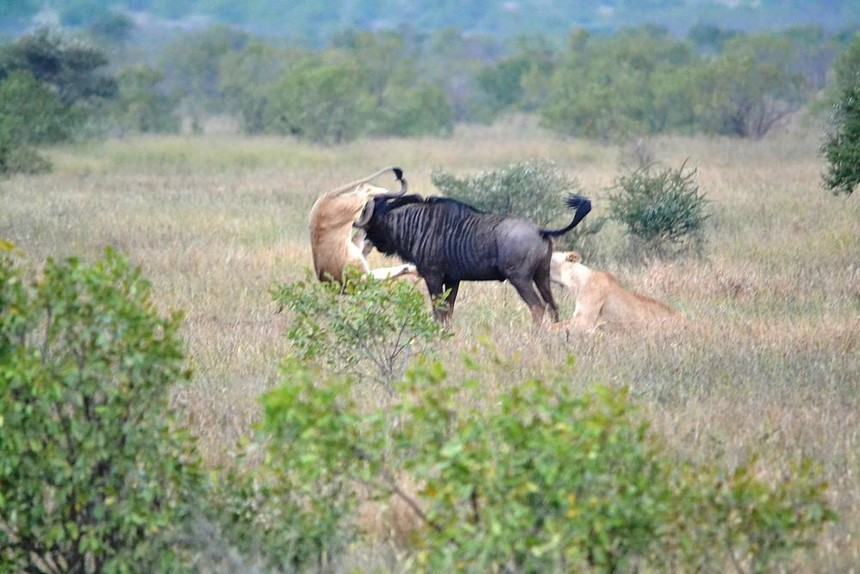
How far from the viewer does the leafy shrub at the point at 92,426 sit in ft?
16.4

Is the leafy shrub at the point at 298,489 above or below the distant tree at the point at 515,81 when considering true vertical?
→ above

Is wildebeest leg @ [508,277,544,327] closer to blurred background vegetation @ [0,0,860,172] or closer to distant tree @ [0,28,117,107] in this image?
blurred background vegetation @ [0,0,860,172]

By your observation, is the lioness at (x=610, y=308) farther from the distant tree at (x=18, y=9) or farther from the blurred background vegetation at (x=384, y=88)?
the distant tree at (x=18, y=9)

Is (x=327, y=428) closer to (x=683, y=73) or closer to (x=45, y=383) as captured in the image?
(x=45, y=383)

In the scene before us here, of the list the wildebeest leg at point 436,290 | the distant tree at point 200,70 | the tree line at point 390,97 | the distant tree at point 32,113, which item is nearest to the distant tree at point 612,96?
the tree line at point 390,97

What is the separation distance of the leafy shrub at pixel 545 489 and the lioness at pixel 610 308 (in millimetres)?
4859

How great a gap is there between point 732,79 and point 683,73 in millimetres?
2234

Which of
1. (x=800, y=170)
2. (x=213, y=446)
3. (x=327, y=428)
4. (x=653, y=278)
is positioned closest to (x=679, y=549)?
(x=327, y=428)

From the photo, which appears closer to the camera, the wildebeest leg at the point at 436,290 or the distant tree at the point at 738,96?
the wildebeest leg at the point at 436,290

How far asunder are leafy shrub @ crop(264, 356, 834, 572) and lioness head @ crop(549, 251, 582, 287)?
17.1 ft

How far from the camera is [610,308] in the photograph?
981 centimetres

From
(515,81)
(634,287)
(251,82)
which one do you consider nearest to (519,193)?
(634,287)

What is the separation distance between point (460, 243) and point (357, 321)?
1.89 m

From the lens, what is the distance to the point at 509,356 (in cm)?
892
